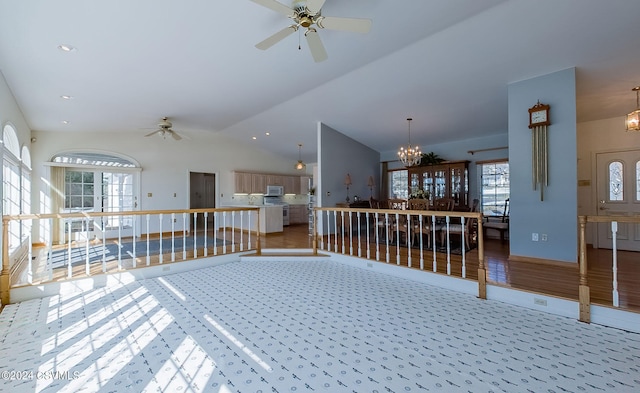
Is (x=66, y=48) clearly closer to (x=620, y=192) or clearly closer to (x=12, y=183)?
(x=12, y=183)

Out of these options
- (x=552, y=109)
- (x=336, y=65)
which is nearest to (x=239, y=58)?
(x=336, y=65)

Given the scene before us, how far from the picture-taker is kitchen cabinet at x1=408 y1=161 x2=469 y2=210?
6.95 metres

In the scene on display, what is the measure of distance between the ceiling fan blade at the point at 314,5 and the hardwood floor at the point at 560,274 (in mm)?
3435

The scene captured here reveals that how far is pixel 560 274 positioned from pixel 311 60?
4518mm

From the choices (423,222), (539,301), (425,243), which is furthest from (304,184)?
(539,301)

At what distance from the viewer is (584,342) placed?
2307 mm

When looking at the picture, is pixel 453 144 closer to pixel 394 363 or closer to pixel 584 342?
pixel 584 342

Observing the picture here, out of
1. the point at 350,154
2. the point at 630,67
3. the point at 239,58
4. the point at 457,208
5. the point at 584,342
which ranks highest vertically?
the point at 239,58

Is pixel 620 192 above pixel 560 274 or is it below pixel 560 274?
above

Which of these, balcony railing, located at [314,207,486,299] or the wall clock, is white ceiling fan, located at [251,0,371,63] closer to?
balcony railing, located at [314,207,486,299]

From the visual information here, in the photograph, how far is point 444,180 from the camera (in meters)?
7.23

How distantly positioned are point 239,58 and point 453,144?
19.6 feet

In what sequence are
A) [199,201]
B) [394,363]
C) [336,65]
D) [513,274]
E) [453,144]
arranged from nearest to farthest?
[394,363] → [513,274] → [336,65] → [453,144] → [199,201]

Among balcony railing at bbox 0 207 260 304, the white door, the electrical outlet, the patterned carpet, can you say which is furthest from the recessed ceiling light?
the white door
